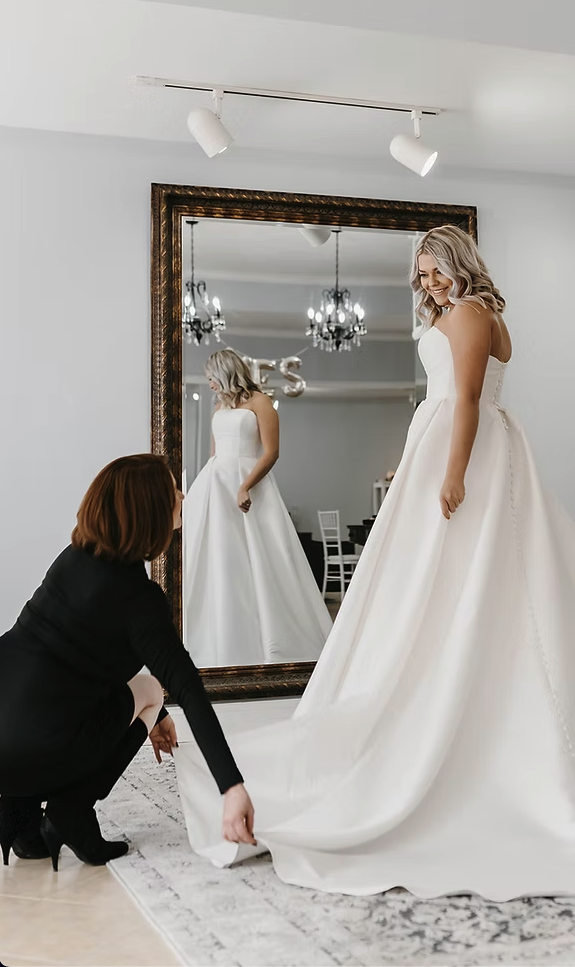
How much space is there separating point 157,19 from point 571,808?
2.39 meters

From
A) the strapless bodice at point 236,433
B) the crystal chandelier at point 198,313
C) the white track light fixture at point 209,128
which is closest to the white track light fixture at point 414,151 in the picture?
the white track light fixture at point 209,128

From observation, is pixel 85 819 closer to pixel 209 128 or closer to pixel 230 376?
pixel 230 376

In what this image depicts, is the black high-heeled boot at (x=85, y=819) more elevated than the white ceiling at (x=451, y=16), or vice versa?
the white ceiling at (x=451, y=16)

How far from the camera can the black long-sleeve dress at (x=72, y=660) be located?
2.12 m

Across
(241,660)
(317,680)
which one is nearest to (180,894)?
(317,680)

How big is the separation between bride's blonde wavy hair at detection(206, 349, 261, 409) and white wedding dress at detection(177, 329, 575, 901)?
1.14m

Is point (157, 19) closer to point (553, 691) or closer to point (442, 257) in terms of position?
point (442, 257)

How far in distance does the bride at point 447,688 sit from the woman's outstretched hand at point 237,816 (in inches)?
12.0

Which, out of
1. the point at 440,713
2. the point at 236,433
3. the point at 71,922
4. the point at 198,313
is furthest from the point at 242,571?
the point at 71,922

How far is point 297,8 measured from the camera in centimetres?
282

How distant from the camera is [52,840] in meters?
2.21

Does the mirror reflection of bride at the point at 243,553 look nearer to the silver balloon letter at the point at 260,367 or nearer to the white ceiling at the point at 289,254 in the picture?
the silver balloon letter at the point at 260,367

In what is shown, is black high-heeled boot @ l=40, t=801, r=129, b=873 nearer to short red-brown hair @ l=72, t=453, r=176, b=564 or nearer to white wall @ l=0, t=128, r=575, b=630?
short red-brown hair @ l=72, t=453, r=176, b=564

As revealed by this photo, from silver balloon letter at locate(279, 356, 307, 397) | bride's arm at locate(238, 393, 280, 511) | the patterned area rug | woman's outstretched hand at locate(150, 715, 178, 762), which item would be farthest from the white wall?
the patterned area rug
